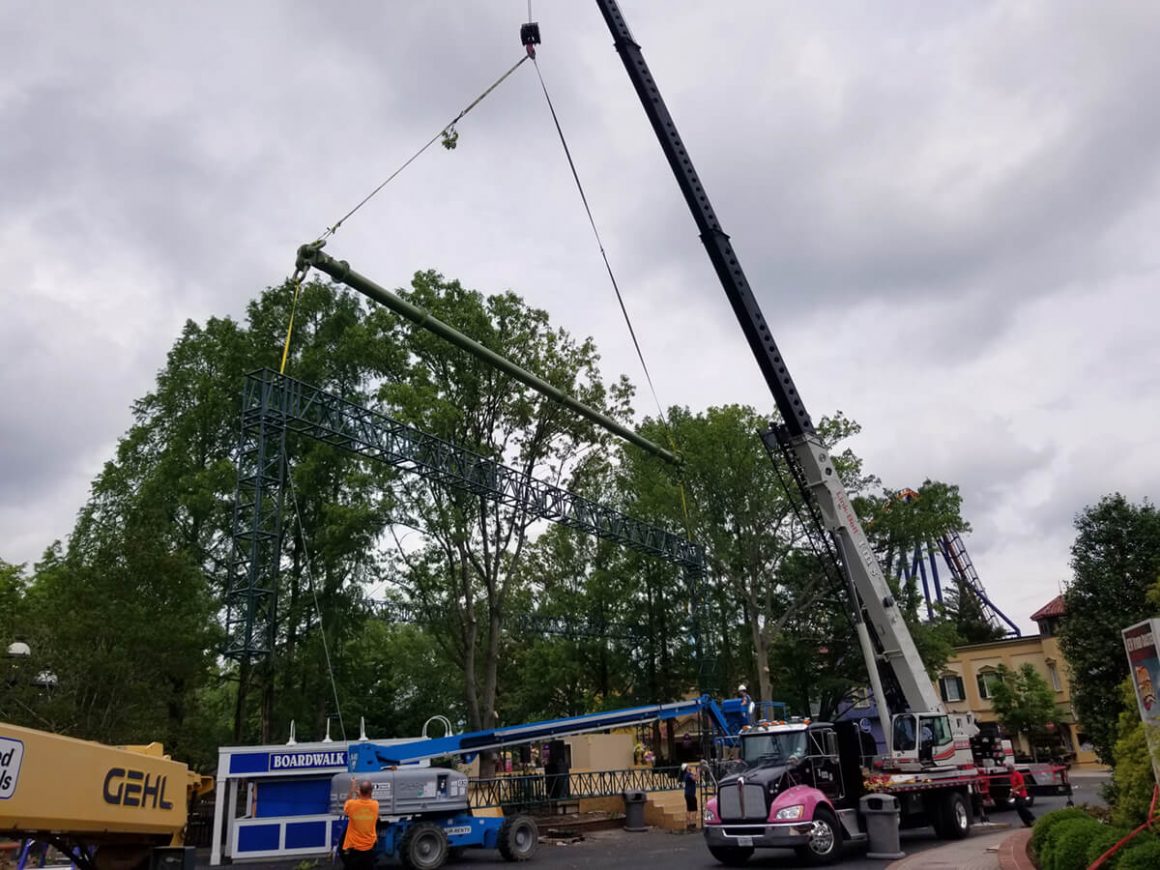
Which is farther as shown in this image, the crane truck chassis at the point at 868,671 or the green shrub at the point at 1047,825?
the crane truck chassis at the point at 868,671

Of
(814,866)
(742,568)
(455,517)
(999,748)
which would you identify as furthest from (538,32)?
(742,568)

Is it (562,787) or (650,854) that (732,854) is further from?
(562,787)

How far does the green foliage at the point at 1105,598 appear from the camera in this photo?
59.3ft

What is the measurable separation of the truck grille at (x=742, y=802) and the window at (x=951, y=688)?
43053 mm

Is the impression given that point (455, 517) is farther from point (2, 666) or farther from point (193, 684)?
point (2, 666)

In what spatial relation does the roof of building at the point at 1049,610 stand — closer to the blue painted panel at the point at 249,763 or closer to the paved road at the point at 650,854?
the paved road at the point at 650,854

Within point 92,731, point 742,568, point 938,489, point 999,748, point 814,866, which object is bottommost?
point 814,866

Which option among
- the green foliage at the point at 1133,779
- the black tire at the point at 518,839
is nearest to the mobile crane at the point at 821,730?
the black tire at the point at 518,839

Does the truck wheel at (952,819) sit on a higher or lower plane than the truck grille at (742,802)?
lower

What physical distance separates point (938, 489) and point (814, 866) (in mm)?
27170

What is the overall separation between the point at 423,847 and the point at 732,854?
561 cm

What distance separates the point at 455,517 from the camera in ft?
92.4

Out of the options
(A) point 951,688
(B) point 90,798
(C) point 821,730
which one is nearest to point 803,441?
(C) point 821,730

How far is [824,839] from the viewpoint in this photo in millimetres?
14062
